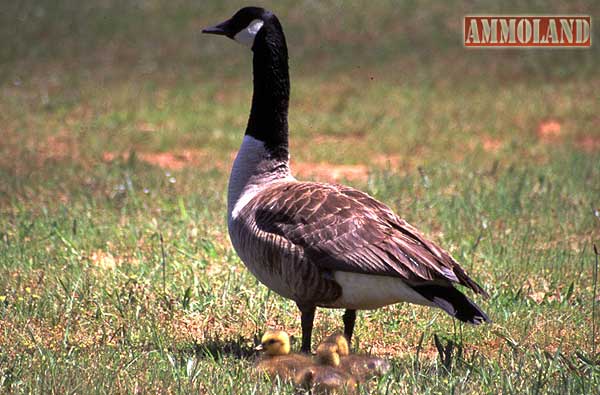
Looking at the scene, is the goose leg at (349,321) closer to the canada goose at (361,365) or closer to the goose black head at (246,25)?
the canada goose at (361,365)

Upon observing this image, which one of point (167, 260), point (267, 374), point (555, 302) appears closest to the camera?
point (267, 374)

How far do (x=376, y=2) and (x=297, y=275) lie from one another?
15056 mm

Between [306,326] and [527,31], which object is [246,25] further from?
[527,31]

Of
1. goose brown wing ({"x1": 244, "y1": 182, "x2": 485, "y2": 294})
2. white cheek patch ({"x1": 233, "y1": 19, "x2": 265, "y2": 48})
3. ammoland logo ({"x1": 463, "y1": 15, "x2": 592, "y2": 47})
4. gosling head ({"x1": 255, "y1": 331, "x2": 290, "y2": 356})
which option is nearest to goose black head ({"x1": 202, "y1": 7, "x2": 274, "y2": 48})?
white cheek patch ({"x1": 233, "y1": 19, "x2": 265, "y2": 48})

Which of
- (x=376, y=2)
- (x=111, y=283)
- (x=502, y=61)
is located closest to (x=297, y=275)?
(x=111, y=283)

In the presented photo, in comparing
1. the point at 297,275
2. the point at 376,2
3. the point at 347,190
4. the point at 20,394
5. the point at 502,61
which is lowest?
the point at 20,394

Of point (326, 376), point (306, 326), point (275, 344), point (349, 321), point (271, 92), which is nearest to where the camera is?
point (326, 376)

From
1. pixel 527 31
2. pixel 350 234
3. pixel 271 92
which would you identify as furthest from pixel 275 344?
pixel 527 31

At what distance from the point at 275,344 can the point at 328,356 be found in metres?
0.35

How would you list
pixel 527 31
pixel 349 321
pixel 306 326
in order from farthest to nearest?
1. pixel 527 31
2. pixel 349 321
3. pixel 306 326

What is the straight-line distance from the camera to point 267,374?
4395 millimetres

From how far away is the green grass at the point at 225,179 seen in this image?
4781 millimetres

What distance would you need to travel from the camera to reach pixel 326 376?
4156mm

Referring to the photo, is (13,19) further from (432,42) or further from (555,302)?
(555,302)
